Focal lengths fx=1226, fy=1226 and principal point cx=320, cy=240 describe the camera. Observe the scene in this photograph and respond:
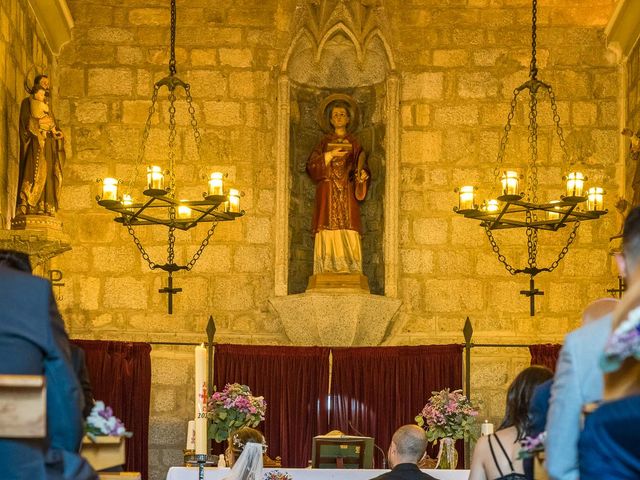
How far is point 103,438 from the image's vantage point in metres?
3.01

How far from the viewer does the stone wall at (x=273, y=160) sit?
35.6 feet

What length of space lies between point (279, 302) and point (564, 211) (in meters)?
3.14

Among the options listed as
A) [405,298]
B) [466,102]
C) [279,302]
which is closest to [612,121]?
[466,102]

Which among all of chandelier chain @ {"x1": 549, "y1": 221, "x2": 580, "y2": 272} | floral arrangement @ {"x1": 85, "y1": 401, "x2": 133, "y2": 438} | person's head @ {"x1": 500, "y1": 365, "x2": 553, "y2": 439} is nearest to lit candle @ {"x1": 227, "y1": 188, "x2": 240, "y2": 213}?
chandelier chain @ {"x1": 549, "y1": 221, "x2": 580, "y2": 272}

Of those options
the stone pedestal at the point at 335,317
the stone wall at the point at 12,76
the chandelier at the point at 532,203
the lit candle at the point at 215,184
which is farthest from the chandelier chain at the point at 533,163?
the stone wall at the point at 12,76

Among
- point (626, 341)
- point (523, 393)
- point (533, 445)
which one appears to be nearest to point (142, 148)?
point (523, 393)

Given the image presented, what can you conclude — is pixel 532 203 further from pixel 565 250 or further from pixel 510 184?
pixel 510 184

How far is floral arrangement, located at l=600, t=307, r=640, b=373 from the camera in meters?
2.16

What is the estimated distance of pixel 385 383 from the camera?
10.4 m

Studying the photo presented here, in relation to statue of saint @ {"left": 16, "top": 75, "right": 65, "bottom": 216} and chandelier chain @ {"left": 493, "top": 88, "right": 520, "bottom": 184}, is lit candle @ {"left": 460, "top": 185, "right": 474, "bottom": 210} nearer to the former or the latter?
chandelier chain @ {"left": 493, "top": 88, "right": 520, "bottom": 184}

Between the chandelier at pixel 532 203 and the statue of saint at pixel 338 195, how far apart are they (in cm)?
114

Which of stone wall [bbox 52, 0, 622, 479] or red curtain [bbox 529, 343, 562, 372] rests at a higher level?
stone wall [bbox 52, 0, 622, 479]

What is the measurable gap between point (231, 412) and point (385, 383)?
2.22m

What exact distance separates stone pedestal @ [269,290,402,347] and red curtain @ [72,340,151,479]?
1311mm
